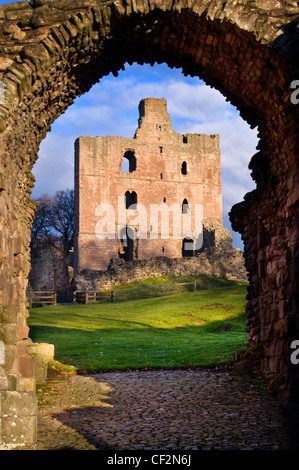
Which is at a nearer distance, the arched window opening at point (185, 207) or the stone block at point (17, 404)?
the stone block at point (17, 404)

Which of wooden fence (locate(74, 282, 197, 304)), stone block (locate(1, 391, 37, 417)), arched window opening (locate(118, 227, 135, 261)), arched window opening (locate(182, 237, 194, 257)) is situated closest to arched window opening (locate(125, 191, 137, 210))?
arched window opening (locate(118, 227, 135, 261))

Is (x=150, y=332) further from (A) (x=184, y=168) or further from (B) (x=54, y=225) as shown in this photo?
(B) (x=54, y=225)

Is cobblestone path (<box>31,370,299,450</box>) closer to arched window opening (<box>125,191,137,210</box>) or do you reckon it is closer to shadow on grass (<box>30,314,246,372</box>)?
shadow on grass (<box>30,314,246,372</box>)

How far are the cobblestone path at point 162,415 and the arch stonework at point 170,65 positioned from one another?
2.14 ft

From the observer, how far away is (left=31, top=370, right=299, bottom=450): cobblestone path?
16.5 feet

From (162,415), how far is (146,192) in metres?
39.7

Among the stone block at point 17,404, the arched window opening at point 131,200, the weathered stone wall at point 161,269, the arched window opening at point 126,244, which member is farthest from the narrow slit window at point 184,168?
the stone block at point 17,404

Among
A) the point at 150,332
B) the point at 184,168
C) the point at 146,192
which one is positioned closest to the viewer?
the point at 150,332

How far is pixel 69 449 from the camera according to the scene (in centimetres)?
480

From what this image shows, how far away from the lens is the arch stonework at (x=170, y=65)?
671 centimetres

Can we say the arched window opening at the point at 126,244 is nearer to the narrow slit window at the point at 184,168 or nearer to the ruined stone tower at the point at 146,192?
the ruined stone tower at the point at 146,192

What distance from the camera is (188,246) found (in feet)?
153

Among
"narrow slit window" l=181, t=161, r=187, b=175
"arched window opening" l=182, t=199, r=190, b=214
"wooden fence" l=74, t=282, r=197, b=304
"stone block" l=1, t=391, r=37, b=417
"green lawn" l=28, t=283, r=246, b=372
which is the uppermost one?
"narrow slit window" l=181, t=161, r=187, b=175

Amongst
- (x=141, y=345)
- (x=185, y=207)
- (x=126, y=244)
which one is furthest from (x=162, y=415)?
(x=185, y=207)
